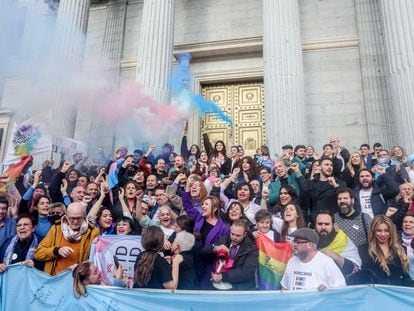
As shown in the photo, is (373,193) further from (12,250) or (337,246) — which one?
(12,250)

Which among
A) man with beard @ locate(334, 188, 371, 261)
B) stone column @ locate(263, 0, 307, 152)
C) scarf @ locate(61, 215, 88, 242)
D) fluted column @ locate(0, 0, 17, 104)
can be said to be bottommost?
scarf @ locate(61, 215, 88, 242)

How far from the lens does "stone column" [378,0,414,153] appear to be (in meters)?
9.55

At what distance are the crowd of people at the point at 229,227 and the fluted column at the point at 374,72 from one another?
5.49 meters

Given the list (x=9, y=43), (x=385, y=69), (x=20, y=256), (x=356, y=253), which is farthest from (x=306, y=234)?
(x=9, y=43)

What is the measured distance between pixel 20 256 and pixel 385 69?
39.8 ft

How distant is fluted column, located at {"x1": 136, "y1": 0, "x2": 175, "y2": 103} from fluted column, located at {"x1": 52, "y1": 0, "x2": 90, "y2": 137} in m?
2.51

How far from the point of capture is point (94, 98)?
14453 millimetres

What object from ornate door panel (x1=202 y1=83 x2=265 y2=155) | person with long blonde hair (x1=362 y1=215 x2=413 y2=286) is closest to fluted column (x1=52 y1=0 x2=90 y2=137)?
ornate door panel (x1=202 y1=83 x2=265 y2=155)

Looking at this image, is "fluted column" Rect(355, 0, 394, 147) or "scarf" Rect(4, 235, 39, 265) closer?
"scarf" Rect(4, 235, 39, 265)

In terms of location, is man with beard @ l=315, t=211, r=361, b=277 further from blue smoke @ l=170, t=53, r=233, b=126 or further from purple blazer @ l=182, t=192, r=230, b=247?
blue smoke @ l=170, t=53, r=233, b=126

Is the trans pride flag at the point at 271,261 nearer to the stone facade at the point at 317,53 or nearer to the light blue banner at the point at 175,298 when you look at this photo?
the light blue banner at the point at 175,298

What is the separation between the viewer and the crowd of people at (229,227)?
3564 mm

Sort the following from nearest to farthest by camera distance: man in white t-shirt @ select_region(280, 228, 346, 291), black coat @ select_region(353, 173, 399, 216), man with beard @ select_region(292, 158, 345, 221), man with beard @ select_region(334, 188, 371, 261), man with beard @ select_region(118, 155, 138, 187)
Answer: man in white t-shirt @ select_region(280, 228, 346, 291) < man with beard @ select_region(334, 188, 371, 261) < black coat @ select_region(353, 173, 399, 216) < man with beard @ select_region(292, 158, 345, 221) < man with beard @ select_region(118, 155, 138, 187)

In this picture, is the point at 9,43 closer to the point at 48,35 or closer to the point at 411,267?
the point at 48,35
